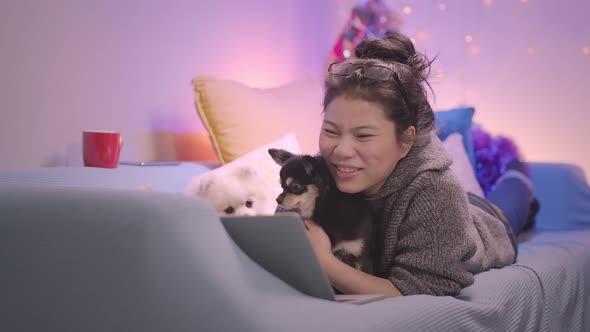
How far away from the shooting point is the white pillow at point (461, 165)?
8.72ft

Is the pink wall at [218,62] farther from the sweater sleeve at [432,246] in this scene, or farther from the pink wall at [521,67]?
the sweater sleeve at [432,246]

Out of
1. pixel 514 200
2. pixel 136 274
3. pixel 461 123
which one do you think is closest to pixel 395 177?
pixel 136 274

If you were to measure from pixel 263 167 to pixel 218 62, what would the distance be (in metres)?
1.05

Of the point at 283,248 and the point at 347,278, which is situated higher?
the point at 283,248

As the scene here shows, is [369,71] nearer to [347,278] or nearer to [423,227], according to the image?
[423,227]

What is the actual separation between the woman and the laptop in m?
0.24

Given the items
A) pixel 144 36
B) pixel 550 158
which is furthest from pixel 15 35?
pixel 550 158

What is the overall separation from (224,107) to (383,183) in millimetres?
1180

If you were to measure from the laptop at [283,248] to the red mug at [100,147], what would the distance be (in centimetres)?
112

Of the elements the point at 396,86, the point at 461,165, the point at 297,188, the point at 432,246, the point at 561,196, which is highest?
the point at 396,86

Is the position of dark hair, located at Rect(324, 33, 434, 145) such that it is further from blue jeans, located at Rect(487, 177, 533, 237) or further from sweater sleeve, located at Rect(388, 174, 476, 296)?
blue jeans, located at Rect(487, 177, 533, 237)

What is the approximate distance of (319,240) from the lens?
1.29 metres

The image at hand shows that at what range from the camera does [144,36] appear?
8.50ft

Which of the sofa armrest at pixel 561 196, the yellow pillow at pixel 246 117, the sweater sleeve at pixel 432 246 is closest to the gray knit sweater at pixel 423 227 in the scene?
the sweater sleeve at pixel 432 246
